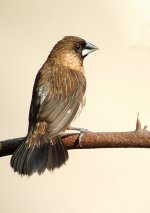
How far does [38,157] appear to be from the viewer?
6.70ft

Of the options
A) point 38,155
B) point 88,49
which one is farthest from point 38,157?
point 88,49

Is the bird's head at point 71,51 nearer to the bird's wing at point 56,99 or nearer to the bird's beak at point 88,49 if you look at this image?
the bird's beak at point 88,49

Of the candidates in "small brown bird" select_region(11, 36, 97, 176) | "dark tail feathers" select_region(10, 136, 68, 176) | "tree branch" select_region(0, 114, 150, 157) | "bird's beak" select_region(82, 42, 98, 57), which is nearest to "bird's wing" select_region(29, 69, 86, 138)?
"small brown bird" select_region(11, 36, 97, 176)

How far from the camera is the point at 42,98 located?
2449 mm

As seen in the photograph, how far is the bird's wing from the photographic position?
2.32m

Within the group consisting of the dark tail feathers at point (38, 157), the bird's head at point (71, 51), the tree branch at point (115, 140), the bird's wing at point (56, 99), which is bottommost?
the dark tail feathers at point (38, 157)

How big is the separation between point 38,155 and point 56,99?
44cm

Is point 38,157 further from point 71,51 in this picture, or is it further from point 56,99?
point 71,51

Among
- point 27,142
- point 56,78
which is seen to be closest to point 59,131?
point 27,142

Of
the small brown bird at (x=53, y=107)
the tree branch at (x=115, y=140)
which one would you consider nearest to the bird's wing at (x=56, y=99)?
the small brown bird at (x=53, y=107)

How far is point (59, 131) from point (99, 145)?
1.80 feet

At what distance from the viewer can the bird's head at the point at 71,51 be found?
2.97 meters

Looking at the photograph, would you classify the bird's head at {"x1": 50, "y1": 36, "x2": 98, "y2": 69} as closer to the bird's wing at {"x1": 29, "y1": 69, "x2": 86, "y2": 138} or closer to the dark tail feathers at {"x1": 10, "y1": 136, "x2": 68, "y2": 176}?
the bird's wing at {"x1": 29, "y1": 69, "x2": 86, "y2": 138}
